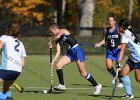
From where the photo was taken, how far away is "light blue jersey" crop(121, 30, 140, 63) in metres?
12.7

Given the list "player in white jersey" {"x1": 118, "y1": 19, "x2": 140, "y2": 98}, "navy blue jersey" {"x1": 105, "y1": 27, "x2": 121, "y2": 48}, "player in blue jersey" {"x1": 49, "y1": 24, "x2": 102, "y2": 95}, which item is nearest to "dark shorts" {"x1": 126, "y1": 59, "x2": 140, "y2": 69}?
"player in white jersey" {"x1": 118, "y1": 19, "x2": 140, "y2": 98}

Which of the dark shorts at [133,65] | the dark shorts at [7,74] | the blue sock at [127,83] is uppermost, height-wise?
the dark shorts at [7,74]

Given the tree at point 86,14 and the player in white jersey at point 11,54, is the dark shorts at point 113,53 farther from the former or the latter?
the tree at point 86,14

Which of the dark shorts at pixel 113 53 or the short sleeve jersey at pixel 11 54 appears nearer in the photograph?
the short sleeve jersey at pixel 11 54

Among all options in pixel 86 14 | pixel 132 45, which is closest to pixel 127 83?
pixel 132 45

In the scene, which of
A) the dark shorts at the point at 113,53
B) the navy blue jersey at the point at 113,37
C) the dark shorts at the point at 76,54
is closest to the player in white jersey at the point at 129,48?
the dark shorts at the point at 76,54

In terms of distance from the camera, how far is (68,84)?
16672 millimetres

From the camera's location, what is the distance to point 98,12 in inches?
1731

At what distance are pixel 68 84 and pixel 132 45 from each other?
4126mm

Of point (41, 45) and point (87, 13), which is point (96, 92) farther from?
point (87, 13)

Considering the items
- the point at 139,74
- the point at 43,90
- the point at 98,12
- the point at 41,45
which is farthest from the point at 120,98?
the point at 98,12

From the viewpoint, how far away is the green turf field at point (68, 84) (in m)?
13.7

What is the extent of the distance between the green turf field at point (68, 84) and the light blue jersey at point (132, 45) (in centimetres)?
102

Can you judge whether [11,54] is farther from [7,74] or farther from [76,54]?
[76,54]
